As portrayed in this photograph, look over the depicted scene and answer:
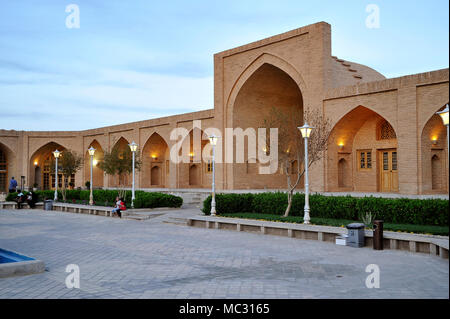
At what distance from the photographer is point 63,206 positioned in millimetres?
20781

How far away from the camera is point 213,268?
7.10m

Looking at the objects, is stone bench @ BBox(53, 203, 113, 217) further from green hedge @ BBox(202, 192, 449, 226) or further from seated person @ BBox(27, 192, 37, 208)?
green hedge @ BBox(202, 192, 449, 226)

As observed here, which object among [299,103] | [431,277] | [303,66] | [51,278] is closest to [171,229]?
[51,278]

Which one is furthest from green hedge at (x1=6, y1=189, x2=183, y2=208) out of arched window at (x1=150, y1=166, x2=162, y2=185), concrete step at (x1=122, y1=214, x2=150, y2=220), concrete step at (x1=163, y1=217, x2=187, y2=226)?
arched window at (x1=150, y1=166, x2=162, y2=185)

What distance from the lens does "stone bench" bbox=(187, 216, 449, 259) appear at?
27.6 feet

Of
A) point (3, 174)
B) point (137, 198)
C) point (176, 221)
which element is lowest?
point (176, 221)

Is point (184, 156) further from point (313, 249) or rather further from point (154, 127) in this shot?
point (313, 249)

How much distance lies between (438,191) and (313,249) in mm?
9965

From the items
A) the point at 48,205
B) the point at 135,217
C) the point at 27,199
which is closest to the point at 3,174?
the point at 27,199

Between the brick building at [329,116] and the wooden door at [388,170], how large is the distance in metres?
0.05

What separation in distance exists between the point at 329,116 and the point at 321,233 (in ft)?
33.1

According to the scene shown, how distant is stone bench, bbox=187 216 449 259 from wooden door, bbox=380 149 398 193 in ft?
33.5

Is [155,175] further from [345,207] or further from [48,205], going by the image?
[345,207]

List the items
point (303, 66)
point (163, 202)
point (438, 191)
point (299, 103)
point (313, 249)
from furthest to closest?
point (299, 103) < point (303, 66) < point (163, 202) < point (438, 191) < point (313, 249)
